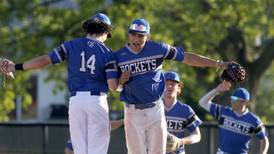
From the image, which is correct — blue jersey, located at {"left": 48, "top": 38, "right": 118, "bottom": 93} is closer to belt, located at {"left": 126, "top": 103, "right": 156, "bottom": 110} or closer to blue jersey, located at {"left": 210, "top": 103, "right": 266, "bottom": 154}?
belt, located at {"left": 126, "top": 103, "right": 156, "bottom": 110}

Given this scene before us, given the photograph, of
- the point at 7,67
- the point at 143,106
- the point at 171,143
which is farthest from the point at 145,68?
the point at 7,67

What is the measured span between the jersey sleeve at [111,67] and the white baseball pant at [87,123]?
278 mm

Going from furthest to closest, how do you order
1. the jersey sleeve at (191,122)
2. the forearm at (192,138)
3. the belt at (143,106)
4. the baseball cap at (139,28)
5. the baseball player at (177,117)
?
1. the jersey sleeve at (191,122)
2. the baseball player at (177,117)
3. the forearm at (192,138)
4. the belt at (143,106)
5. the baseball cap at (139,28)

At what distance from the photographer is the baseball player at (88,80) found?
816 centimetres

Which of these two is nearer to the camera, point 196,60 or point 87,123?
point 87,123

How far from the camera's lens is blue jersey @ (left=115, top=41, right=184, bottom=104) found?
8156 mm

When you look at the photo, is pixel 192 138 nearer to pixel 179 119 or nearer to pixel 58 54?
pixel 179 119

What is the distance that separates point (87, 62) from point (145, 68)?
0.59 meters

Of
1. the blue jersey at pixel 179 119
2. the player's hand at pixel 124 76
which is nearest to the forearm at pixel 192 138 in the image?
the blue jersey at pixel 179 119

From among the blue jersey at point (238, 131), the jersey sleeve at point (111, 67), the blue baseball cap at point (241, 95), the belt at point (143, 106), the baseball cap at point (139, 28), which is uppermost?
the baseball cap at point (139, 28)

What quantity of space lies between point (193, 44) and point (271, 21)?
2.51 m

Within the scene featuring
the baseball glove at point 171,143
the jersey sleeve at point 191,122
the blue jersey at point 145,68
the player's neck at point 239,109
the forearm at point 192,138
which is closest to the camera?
the blue jersey at point 145,68

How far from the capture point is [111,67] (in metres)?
8.16

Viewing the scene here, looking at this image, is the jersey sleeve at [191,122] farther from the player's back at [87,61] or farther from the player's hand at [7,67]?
the player's hand at [7,67]
